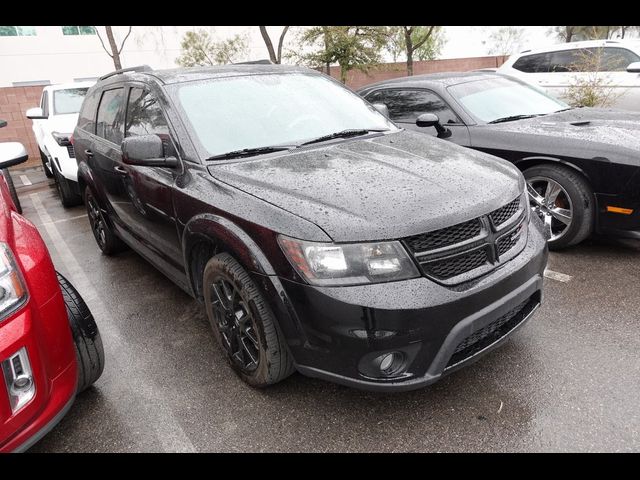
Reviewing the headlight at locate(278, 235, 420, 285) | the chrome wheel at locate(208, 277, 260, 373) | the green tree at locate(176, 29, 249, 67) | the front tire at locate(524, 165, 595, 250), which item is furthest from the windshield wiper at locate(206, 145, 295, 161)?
the green tree at locate(176, 29, 249, 67)

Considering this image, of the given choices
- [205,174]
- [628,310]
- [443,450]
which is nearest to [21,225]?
[205,174]

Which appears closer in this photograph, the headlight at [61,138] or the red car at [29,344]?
the red car at [29,344]

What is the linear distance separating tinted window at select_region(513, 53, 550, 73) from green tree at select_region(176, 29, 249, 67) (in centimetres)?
1402

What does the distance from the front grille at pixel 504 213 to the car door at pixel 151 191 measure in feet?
5.60

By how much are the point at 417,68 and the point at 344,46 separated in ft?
26.6

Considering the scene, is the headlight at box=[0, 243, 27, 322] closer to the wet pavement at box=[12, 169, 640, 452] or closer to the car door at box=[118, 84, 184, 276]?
the wet pavement at box=[12, 169, 640, 452]

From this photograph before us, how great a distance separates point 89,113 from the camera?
14.3 ft

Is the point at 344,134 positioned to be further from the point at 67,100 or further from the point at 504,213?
the point at 67,100

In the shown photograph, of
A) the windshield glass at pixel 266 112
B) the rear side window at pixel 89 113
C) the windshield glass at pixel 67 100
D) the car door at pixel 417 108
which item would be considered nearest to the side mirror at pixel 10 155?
the windshield glass at pixel 266 112

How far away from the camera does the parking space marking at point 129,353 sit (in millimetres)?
2217

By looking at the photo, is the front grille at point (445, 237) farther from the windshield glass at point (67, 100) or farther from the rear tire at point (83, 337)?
the windshield glass at point (67, 100)

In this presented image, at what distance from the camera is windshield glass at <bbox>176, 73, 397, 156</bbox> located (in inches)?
107
